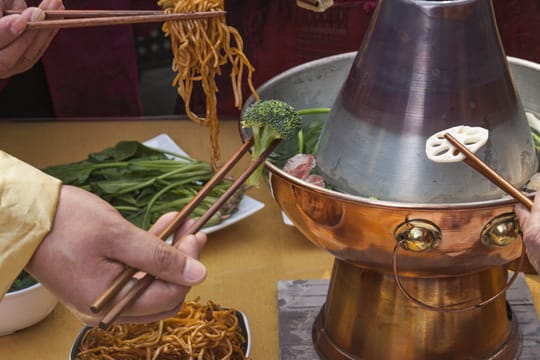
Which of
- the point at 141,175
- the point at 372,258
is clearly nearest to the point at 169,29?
the point at 141,175

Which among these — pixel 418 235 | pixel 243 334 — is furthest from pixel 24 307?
pixel 418 235

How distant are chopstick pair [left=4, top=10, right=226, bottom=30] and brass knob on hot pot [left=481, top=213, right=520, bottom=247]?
865mm

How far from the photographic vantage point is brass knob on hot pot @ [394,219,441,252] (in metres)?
1.34

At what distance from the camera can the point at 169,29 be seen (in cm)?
201

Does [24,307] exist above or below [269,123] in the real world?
below

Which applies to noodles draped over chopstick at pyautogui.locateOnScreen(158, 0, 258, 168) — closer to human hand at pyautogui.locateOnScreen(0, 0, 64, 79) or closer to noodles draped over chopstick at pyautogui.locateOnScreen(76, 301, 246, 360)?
human hand at pyautogui.locateOnScreen(0, 0, 64, 79)

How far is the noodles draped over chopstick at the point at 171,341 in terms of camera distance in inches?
67.6

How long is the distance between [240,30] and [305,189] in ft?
5.44

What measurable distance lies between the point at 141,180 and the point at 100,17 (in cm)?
73

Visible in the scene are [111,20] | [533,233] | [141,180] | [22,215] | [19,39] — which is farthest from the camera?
[141,180]

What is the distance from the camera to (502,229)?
1349 millimetres

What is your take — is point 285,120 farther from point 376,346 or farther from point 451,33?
point 376,346

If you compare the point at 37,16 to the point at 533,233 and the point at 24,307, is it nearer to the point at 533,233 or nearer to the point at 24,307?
the point at 24,307

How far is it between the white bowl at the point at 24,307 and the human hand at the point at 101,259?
1.74 feet
